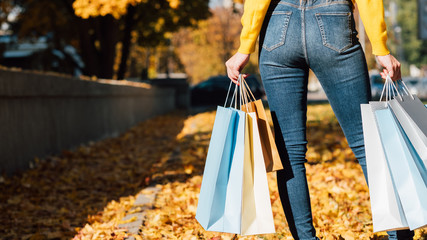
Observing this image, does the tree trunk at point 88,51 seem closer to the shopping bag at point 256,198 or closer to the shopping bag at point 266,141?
the shopping bag at point 266,141

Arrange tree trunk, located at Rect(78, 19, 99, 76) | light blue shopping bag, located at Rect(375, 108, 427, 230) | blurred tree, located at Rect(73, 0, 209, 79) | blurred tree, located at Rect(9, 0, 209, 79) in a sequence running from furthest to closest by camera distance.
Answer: blurred tree, located at Rect(73, 0, 209, 79)
blurred tree, located at Rect(9, 0, 209, 79)
tree trunk, located at Rect(78, 19, 99, 76)
light blue shopping bag, located at Rect(375, 108, 427, 230)

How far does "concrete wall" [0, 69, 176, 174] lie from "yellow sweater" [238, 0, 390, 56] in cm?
397

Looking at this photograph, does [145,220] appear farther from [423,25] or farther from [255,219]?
[423,25]

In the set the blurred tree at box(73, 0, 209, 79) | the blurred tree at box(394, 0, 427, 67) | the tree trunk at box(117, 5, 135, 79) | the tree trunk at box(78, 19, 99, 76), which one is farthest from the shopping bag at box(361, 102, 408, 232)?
the blurred tree at box(394, 0, 427, 67)

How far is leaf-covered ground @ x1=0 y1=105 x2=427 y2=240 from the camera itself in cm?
374

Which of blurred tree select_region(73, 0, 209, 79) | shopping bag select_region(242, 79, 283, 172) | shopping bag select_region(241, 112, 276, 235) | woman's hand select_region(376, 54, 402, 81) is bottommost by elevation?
shopping bag select_region(241, 112, 276, 235)

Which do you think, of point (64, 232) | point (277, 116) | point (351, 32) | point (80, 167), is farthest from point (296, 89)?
point (80, 167)

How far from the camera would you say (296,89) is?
8.21 ft

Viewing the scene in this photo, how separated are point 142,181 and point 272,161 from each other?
329 cm

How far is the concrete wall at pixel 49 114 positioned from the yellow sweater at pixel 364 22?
397cm

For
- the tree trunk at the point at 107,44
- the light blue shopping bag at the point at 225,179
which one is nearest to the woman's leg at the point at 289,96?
the light blue shopping bag at the point at 225,179

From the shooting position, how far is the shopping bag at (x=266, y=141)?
8.20 ft

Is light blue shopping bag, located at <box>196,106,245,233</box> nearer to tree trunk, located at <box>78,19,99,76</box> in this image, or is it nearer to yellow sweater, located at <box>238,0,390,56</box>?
yellow sweater, located at <box>238,0,390,56</box>

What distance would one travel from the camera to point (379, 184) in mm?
2285
